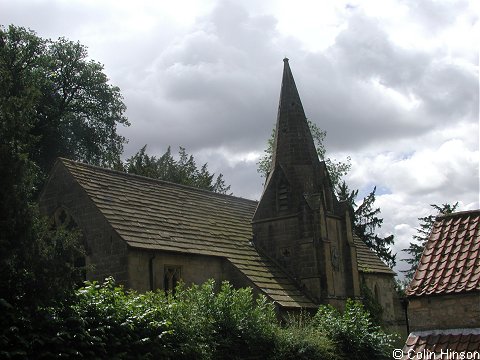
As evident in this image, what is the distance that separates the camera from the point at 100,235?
67.2 feet

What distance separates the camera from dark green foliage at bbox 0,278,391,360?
11297 mm

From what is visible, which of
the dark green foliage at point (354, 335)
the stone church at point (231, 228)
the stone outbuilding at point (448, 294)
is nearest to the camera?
the stone outbuilding at point (448, 294)

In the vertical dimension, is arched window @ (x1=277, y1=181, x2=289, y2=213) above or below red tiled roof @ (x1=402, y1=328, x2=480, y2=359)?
above

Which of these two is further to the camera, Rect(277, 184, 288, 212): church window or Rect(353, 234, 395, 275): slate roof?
Rect(353, 234, 395, 275): slate roof

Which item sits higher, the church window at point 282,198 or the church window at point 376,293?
the church window at point 282,198

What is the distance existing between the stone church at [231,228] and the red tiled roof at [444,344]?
10792 mm

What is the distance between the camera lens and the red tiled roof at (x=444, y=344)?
398 inches

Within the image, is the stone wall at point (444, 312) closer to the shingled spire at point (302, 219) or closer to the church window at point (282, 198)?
the shingled spire at point (302, 219)

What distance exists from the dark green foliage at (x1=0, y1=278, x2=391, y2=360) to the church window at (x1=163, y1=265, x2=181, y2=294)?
3714 mm

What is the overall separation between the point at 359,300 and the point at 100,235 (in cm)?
1199

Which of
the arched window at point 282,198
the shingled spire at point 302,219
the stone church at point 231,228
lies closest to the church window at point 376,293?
the stone church at point 231,228

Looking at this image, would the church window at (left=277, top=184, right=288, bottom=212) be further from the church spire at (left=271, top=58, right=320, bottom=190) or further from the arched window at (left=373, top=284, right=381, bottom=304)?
the arched window at (left=373, top=284, right=381, bottom=304)

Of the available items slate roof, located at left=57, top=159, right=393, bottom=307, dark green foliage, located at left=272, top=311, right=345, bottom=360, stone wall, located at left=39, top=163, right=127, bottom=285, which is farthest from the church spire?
dark green foliage, located at left=272, top=311, right=345, bottom=360

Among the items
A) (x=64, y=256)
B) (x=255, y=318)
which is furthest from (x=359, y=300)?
(x=64, y=256)
